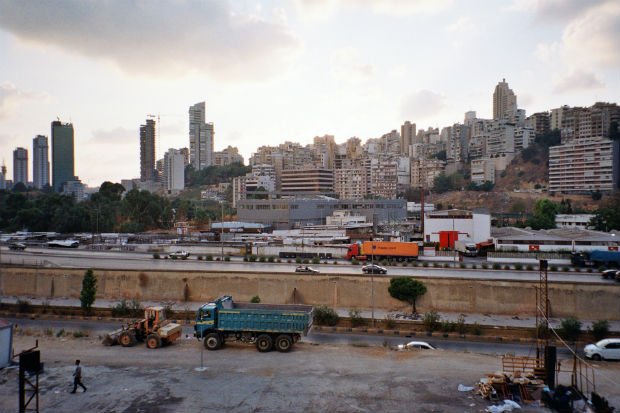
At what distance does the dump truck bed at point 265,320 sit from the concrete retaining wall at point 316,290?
10.3 meters

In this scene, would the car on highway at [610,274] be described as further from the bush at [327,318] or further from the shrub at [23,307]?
the shrub at [23,307]

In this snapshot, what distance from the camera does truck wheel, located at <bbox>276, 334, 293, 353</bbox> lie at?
784 inches

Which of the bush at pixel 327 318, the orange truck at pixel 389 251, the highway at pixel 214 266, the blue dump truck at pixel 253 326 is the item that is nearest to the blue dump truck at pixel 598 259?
the highway at pixel 214 266

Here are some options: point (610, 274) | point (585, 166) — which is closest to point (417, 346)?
point (610, 274)

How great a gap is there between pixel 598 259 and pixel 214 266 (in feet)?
109

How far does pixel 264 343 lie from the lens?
19984 millimetres

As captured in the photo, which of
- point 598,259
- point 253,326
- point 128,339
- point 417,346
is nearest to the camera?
point 253,326

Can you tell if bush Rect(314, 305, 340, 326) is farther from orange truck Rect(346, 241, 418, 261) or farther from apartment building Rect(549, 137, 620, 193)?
apartment building Rect(549, 137, 620, 193)

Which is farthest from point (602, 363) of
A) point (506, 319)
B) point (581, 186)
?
point (581, 186)

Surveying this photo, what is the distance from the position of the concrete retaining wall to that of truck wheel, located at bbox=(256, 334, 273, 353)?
1063cm

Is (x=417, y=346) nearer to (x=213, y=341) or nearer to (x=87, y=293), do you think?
(x=213, y=341)

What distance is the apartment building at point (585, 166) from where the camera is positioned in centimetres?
11312

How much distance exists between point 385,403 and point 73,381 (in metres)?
10.8

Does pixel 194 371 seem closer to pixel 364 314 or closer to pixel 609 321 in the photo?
pixel 364 314
